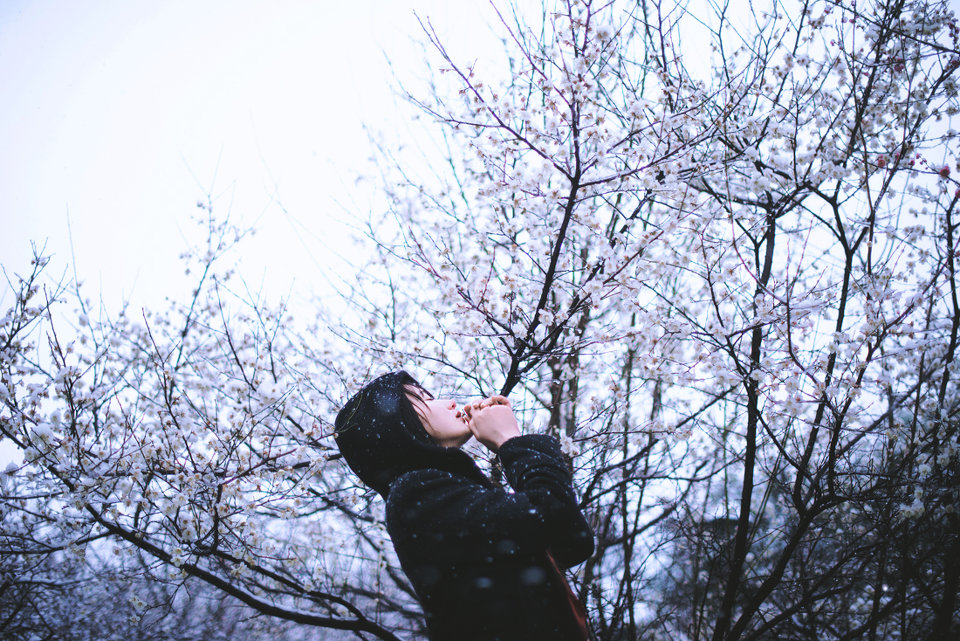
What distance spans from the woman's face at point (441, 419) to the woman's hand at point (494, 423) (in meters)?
0.07

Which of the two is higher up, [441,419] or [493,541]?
[441,419]

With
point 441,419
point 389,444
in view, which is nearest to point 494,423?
point 441,419

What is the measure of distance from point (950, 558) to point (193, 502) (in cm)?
424

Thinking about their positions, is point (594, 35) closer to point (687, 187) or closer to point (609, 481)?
point (687, 187)

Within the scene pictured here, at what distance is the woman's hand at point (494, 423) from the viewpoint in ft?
6.33

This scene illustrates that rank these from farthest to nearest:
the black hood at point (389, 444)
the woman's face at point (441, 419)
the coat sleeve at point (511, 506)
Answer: the woman's face at point (441, 419)
the black hood at point (389, 444)
the coat sleeve at point (511, 506)

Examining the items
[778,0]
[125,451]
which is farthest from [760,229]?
[125,451]

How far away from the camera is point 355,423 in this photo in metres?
2.00

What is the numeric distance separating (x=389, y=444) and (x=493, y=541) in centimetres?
49

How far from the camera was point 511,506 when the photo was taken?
1600mm

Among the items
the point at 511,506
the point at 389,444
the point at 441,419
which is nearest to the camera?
the point at 511,506

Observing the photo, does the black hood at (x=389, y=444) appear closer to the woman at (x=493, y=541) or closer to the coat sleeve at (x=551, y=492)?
the woman at (x=493, y=541)

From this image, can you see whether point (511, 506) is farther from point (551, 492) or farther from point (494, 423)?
point (494, 423)

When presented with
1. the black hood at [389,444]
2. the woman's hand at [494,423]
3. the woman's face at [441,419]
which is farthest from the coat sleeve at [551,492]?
the woman's face at [441,419]
